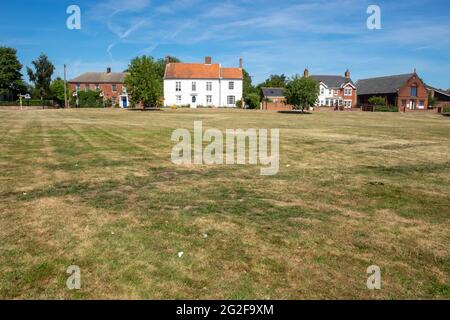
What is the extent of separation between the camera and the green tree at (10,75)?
261 ft

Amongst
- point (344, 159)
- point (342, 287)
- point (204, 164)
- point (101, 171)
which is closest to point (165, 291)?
point (342, 287)

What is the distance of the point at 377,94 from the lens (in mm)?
79125

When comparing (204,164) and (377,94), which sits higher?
(377,94)

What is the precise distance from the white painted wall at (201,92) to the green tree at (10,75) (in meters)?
38.5

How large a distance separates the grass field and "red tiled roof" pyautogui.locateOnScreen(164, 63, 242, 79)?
63.2m

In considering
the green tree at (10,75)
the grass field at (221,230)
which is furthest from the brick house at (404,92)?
the green tree at (10,75)

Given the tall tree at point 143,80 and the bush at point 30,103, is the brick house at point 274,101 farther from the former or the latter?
the bush at point 30,103

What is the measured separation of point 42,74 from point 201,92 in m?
40.0

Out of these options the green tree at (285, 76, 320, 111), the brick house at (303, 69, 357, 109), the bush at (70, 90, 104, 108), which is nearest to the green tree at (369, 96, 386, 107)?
the brick house at (303, 69, 357, 109)

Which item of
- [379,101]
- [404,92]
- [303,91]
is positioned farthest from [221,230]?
[404,92]

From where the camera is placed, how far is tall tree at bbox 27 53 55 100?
81.9 metres

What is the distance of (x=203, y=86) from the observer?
2862 inches
